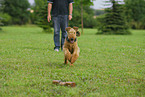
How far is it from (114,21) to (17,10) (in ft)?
193

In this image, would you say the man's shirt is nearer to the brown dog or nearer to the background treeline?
the brown dog

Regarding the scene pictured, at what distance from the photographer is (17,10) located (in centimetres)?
7538

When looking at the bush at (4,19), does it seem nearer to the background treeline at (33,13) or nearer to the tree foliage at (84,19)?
the background treeline at (33,13)

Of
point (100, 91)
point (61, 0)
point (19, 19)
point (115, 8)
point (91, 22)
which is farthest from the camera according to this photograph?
point (19, 19)


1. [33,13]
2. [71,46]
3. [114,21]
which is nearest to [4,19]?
[114,21]

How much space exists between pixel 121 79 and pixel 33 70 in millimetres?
2130

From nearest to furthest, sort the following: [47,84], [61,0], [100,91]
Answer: [100,91], [47,84], [61,0]

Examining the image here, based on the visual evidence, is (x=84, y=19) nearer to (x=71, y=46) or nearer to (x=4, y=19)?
(x=4, y=19)

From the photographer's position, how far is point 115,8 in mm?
23719

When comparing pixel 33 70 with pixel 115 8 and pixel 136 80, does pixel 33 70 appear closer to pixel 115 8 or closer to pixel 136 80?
pixel 136 80

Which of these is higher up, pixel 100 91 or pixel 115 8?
pixel 115 8

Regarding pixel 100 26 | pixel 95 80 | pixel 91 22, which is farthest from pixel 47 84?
pixel 91 22

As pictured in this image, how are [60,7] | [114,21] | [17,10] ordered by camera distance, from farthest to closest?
[17,10] < [114,21] < [60,7]

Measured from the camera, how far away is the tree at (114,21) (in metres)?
23.4
